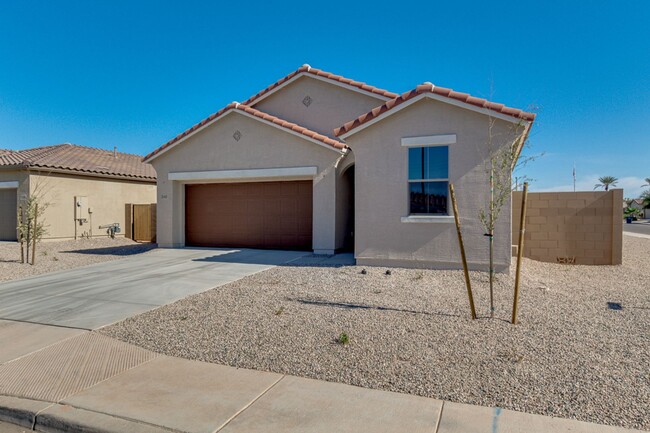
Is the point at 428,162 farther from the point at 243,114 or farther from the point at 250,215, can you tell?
the point at 250,215

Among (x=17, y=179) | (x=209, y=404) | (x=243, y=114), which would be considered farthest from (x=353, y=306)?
(x=17, y=179)

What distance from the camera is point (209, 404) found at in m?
4.02

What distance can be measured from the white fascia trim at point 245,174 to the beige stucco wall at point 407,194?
2.80 meters

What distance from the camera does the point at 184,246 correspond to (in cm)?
1616

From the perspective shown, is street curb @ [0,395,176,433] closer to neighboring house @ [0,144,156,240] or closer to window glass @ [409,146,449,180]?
window glass @ [409,146,449,180]

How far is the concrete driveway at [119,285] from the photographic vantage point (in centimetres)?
704

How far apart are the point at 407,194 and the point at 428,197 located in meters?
0.52

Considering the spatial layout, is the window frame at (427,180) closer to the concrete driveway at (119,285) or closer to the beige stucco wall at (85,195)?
the concrete driveway at (119,285)

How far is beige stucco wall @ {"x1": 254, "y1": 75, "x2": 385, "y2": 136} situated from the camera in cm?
1606

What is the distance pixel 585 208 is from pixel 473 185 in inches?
183

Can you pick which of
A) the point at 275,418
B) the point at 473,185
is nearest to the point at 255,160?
the point at 473,185

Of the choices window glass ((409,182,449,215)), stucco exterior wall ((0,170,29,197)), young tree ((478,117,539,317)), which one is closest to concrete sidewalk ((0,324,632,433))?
young tree ((478,117,539,317))

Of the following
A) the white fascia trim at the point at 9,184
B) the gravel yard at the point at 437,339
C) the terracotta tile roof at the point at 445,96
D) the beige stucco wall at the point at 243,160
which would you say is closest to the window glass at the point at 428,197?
the terracotta tile roof at the point at 445,96

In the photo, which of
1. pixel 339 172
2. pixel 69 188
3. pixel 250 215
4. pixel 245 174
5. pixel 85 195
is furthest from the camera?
pixel 85 195
